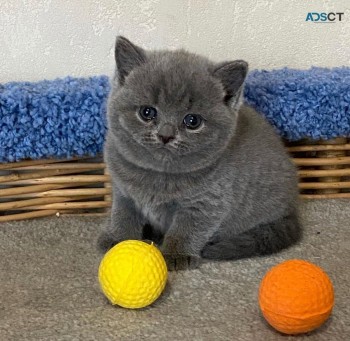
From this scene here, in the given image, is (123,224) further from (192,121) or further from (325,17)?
(325,17)

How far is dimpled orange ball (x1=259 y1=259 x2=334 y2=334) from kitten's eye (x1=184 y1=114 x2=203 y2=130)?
336 mm

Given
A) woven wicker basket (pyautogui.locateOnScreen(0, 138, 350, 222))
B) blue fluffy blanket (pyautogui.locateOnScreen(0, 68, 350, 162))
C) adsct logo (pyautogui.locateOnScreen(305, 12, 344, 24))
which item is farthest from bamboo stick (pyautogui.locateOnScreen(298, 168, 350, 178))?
adsct logo (pyautogui.locateOnScreen(305, 12, 344, 24))

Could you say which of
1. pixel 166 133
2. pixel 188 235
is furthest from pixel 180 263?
pixel 166 133

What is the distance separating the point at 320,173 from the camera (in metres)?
1.70

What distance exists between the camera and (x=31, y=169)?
5.17ft

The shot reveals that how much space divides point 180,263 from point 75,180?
43 centimetres

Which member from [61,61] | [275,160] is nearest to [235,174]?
[275,160]

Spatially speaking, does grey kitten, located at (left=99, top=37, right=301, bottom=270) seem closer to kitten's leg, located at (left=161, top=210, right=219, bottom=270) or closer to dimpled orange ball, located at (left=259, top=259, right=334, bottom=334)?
kitten's leg, located at (left=161, top=210, right=219, bottom=270)

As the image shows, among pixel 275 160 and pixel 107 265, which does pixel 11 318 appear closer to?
pixel 107 265

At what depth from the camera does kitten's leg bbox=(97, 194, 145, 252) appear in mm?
1402

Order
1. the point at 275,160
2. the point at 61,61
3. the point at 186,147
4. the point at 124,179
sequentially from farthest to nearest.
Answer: the point at 61,61 < the point at 275,160 < the point at 124,179 < the point at 186,147

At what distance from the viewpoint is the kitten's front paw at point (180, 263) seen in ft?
4.29

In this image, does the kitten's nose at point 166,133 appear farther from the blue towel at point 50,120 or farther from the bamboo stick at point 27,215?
the bamboo stick at point 27,215

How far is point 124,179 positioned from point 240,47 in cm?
63
